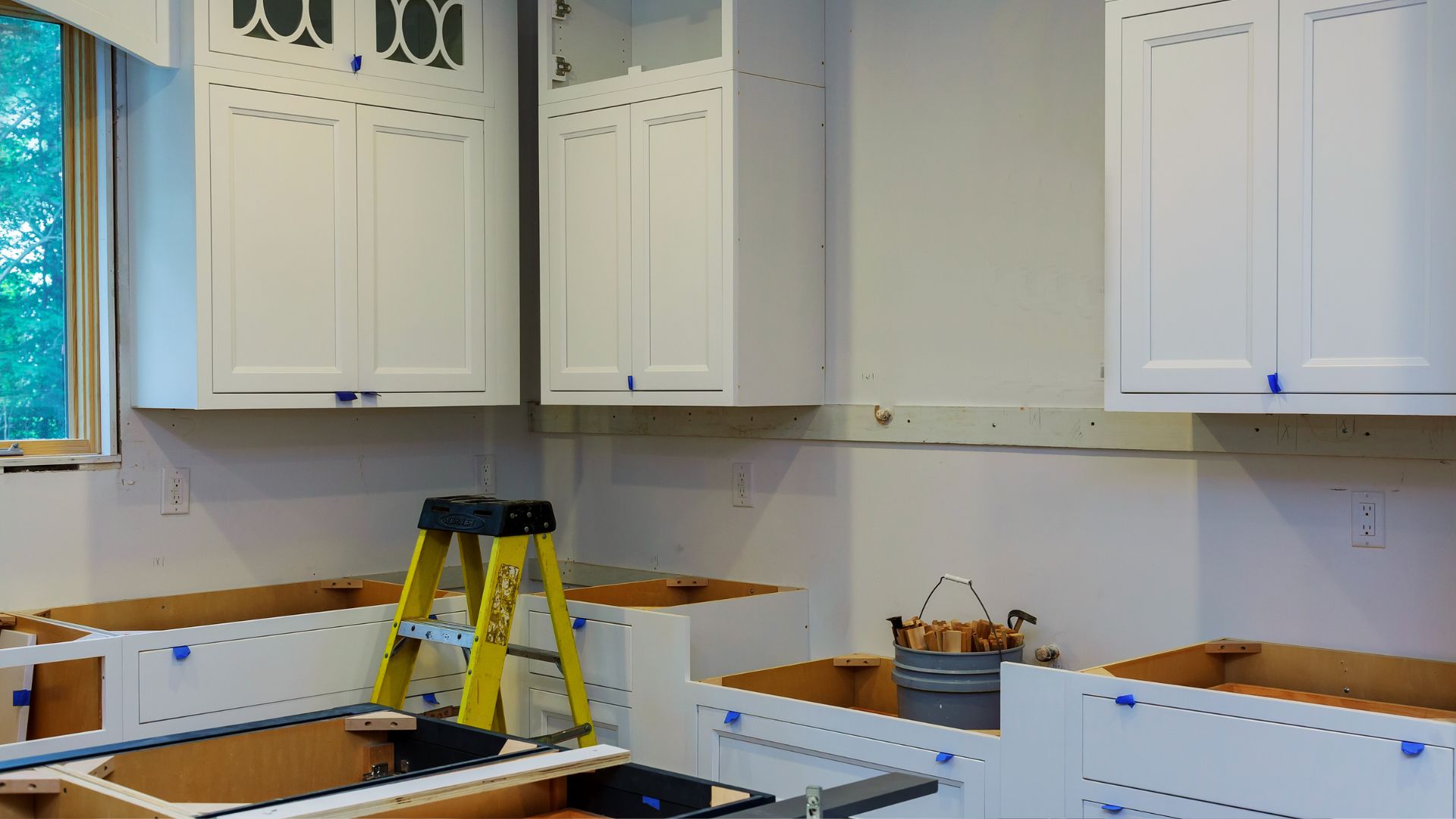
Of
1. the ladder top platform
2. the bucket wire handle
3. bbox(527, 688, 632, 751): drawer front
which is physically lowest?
bbox(527, 688, 632, 751): drawer front

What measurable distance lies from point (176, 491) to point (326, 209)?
90cm

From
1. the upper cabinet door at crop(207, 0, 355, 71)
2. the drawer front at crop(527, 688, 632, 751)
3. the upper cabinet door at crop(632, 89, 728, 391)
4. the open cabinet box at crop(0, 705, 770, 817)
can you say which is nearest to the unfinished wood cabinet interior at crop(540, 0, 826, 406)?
the upper cabinet door at crop(632, 89, 728, 391)

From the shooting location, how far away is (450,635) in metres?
3.22

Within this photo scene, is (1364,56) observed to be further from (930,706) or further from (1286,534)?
(930,706)

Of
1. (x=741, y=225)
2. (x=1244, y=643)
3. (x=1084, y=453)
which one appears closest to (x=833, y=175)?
(x=741, y=225)

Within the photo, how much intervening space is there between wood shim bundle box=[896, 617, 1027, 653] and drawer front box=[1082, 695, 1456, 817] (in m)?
0.51

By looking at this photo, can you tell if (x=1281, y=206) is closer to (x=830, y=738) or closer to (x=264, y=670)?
(x=830, y=738)

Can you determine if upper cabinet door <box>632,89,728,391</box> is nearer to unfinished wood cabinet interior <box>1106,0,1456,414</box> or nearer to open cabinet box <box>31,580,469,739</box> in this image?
open cabinet box <box>31,580,469,739</box>

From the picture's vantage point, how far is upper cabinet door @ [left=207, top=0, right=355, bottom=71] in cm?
329

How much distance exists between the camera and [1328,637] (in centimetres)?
276

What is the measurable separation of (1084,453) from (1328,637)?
2.22ft

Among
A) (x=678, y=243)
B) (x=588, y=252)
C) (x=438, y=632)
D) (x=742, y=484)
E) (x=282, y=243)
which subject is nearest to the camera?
(x=438, y=632)

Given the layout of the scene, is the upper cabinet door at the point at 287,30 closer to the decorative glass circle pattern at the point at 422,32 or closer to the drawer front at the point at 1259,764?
A: the decorative glass circle pattern at the point at 422,32

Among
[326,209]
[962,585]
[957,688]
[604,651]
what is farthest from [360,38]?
[957,688]
